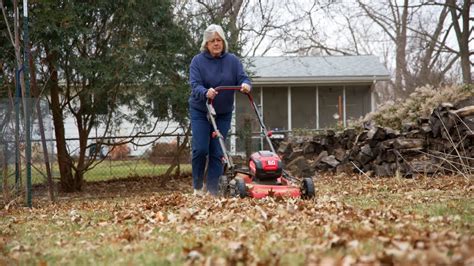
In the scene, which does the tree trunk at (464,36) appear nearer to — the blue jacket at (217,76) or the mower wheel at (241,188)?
the blue jacket at (217,76)

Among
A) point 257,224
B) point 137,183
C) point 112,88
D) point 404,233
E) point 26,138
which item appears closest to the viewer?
point 404,233

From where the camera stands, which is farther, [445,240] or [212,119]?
[212,119]

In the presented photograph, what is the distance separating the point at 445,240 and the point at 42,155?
21.7 ft

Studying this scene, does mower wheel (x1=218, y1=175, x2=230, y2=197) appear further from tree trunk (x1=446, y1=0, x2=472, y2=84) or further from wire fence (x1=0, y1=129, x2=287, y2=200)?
tree trunk (x1=446, y1=0, x2=472, y2=84)

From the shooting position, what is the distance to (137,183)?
524 inches

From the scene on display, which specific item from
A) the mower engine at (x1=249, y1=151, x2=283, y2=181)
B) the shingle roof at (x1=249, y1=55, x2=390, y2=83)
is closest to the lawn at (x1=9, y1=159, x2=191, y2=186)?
the mower engine at (x1=249, y1=151, x2=283, y2=181)

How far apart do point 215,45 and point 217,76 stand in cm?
35

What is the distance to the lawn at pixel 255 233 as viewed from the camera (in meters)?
3.23

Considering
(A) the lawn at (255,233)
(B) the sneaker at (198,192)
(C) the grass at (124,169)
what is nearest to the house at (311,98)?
(C) the grass at (124,169)

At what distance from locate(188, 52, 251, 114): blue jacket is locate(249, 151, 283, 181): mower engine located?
97cm

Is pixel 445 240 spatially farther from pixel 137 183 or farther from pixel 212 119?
pixel 137 183

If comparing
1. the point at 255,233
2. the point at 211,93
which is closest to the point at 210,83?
the point at 211,93

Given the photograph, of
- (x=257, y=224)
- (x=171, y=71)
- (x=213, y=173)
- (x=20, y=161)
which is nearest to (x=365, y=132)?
(x=171, y=71)

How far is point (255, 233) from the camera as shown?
413cm
